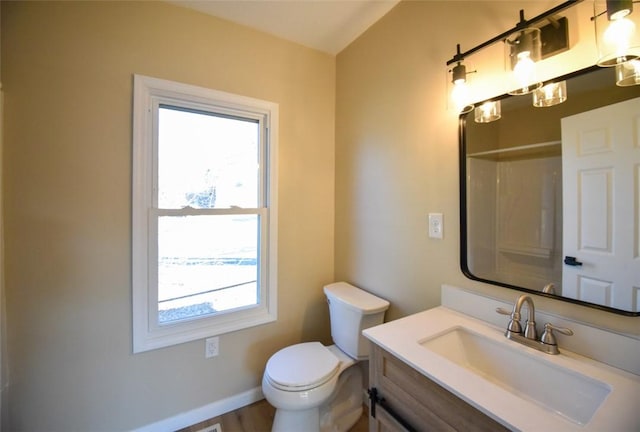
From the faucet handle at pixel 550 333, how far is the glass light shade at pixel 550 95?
76 centimetres

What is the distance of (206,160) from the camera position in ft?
5.50

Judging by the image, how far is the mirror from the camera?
803 mm

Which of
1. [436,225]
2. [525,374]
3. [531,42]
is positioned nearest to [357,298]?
[436,225]

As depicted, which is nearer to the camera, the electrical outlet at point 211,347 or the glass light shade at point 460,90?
the glass light shade at point 460,90

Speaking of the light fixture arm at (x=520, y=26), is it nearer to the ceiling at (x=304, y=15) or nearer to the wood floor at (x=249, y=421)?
the ceiling at (x=304, y=15)

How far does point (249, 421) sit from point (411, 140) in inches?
75.0

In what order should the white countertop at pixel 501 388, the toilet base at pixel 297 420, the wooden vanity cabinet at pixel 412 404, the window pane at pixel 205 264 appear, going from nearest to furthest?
the white countertop at pixel 501 388 → the wooden vanity cabinet at pixel 412 404 → the toilet base at pixel 297 420 → the window pane at pixel 205 264

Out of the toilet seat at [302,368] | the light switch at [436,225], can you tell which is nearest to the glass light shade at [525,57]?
the light switch at [436,225]

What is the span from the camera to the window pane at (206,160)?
1.57 metres

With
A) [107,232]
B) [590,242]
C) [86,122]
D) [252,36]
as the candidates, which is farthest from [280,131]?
[590,242]

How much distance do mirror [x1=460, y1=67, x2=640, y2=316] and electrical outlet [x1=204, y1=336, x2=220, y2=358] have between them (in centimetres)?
148

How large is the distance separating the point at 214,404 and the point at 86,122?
5.72 ft

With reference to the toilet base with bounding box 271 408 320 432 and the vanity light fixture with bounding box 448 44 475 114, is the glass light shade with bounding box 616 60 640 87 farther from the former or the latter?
the toilet base with bounding box 271 408 320 432

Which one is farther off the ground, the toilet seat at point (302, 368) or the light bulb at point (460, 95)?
the light bulb at point (460, 95)
